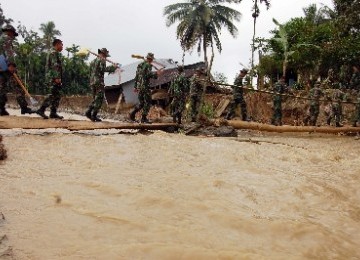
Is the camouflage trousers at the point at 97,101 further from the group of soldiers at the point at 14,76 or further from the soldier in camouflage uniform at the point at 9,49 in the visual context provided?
the soldier in camouflage uniform at the point at 9,49

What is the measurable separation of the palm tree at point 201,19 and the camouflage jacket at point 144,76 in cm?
1521

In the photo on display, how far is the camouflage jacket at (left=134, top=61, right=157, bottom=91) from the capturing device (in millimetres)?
9109

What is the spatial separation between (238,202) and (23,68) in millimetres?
27279

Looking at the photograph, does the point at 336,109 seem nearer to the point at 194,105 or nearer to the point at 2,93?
the point at 194,105

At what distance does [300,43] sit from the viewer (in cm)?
1881

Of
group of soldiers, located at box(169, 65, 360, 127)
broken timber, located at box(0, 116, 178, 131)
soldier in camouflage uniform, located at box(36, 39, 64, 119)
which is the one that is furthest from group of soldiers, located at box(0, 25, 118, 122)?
group of soldiers, located at box(169, 65, 360, 127)

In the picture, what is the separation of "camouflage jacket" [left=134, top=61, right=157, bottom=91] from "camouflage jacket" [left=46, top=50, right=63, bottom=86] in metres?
2.20

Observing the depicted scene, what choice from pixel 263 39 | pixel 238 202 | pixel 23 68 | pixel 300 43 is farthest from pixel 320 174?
pixel 23 68

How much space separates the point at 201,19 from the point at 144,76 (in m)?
16.1

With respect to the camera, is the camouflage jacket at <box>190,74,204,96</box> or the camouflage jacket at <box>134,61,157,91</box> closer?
the camouflage jacket at <box>134,61,157,91</box>

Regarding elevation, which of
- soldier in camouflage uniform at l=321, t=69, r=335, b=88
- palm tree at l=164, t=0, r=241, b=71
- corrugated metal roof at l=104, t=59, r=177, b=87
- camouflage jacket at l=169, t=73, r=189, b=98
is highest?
palm tree at l=164, t=0, r=241, b=71

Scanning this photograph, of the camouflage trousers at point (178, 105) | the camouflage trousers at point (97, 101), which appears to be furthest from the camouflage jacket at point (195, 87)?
the camouflage trousers at point (97, 101)

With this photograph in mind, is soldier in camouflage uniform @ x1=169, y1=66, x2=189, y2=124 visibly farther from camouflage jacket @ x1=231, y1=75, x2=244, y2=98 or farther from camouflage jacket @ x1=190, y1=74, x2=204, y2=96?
camouflage jacket @ x1=231, y1=75, x2=244, y2=98

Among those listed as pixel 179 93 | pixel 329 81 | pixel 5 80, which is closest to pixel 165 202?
pixel 5 80
